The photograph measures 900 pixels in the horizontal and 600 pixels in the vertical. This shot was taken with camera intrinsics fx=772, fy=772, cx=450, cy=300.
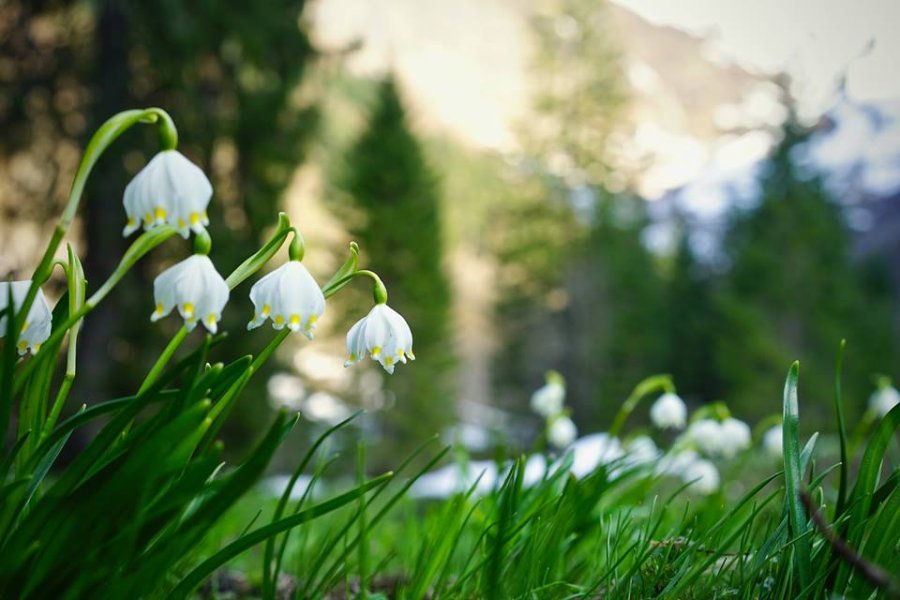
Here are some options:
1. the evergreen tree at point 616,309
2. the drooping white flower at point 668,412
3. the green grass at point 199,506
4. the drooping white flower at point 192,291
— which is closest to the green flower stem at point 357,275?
the green grass at point 199,506

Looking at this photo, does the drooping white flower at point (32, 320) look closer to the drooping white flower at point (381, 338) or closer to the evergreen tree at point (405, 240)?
the drooping white flower at point (381, 338)

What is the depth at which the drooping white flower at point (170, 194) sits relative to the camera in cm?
77

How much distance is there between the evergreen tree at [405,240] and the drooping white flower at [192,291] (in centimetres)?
1293

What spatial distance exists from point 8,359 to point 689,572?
2.67 feet

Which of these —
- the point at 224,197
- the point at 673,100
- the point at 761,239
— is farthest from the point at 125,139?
the point at 673,100

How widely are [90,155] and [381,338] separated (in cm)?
38

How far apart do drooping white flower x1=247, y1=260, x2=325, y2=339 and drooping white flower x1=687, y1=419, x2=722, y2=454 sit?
1481 millimetres

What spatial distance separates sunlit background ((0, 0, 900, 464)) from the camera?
715 centimetres

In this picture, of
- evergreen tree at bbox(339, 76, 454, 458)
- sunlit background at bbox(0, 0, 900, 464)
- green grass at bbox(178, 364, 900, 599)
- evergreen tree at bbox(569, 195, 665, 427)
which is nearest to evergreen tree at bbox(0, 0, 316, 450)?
sunlit background at bbox(0, 0, 900, 464)

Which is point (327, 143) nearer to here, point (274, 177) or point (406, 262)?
point (274, 177)

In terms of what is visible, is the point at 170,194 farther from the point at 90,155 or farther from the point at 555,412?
the point at 555,412

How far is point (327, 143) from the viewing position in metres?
10.3

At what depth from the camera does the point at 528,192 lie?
62.6 feet

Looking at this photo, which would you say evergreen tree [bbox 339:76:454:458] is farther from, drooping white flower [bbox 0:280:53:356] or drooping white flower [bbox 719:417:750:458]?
drooping white flower [bbox 0:280:53:356]
